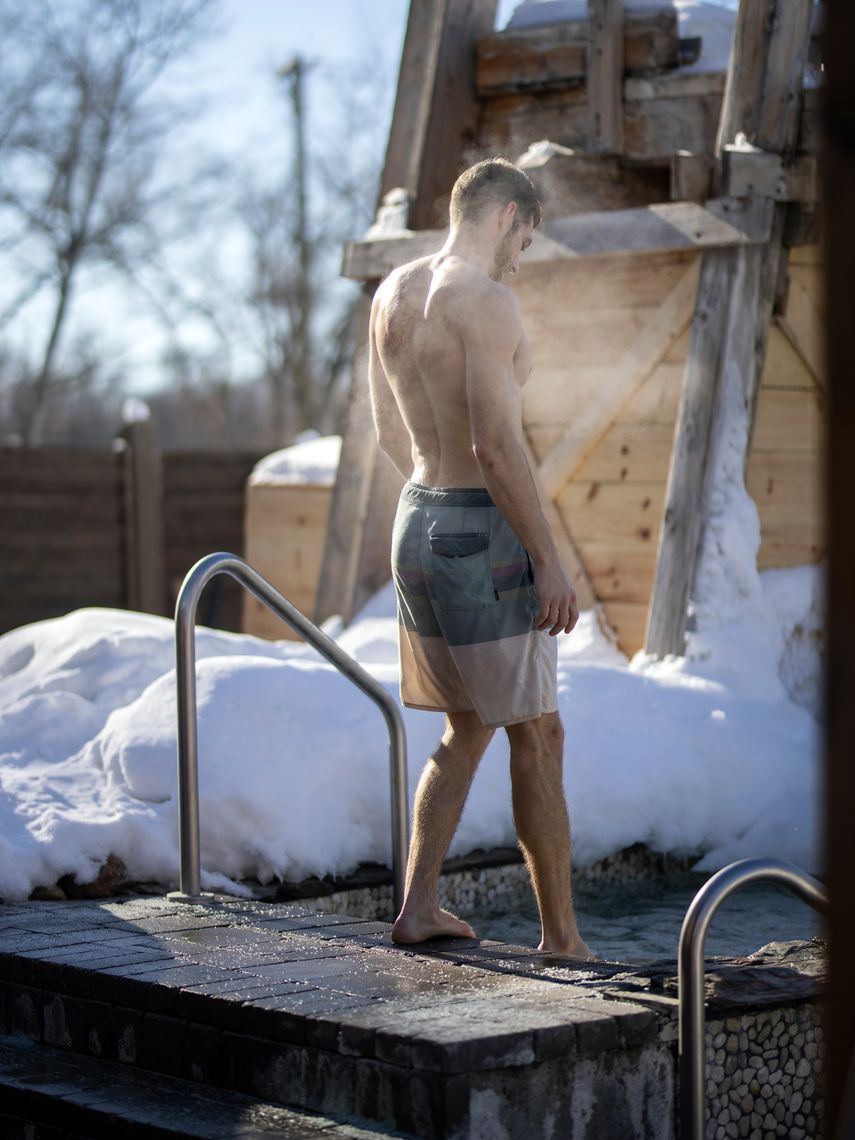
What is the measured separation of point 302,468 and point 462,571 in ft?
20.0

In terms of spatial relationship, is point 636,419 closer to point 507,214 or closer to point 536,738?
point 507,214

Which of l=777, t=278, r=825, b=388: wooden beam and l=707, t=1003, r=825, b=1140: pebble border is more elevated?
l=777, t=278, r=825, b=388: wooden beam

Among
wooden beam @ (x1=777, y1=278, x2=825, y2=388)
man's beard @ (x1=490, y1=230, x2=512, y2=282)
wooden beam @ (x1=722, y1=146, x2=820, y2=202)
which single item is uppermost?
wooden beam @ (x1=722, y1=146, x2=820, y2=202)

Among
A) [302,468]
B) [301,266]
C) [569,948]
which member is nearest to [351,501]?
[302,468]

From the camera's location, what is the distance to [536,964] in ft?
12.4

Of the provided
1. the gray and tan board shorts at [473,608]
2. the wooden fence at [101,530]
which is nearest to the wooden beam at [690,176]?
the gray and tan board shorts at [473,608]

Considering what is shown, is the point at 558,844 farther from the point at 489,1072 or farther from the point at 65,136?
the point at 65,136

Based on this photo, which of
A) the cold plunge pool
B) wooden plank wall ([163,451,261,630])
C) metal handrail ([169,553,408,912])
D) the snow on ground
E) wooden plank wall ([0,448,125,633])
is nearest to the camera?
metal handrail ([169,553,408,912])

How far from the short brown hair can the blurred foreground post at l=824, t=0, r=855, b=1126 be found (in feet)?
7.09

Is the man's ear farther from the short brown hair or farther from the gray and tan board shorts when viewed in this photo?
the gray and tan board shorts

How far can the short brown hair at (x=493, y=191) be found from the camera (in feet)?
13.0

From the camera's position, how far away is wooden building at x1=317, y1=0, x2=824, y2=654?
6.82 m

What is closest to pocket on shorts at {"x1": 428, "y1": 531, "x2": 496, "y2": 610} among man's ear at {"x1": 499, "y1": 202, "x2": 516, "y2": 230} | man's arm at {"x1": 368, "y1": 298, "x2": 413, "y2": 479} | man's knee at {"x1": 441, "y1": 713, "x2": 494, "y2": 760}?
man's knee at {"x1": 441, "y1": 713, "x2": 494, "y2": 760}

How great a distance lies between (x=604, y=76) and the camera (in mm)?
7469
